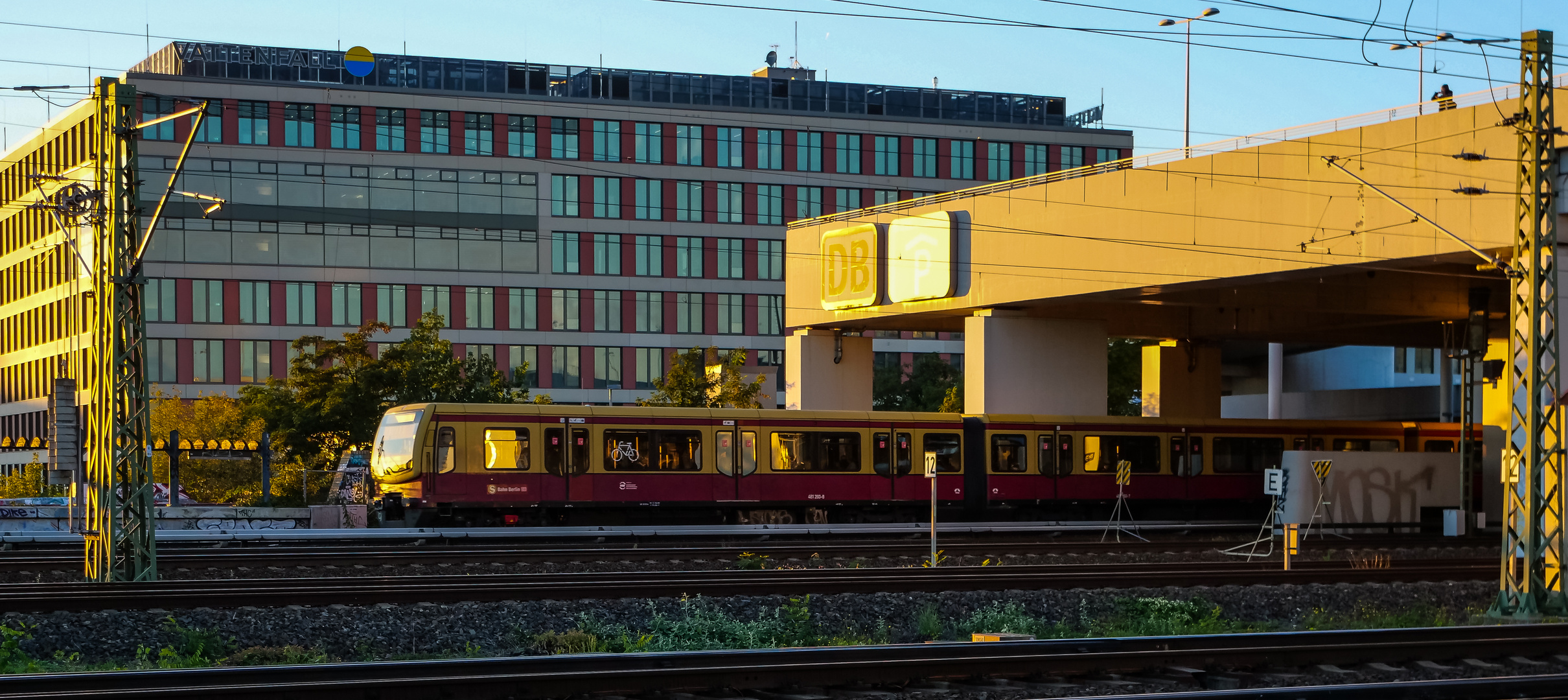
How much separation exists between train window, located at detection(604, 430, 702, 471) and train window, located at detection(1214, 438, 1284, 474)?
13.3 meters

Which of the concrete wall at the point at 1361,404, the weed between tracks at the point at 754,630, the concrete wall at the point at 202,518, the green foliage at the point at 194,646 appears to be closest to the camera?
the green foliage at the point at 194,646

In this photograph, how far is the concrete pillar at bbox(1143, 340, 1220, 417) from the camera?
153ft

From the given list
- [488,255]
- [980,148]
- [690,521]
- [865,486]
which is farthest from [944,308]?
[980,148]

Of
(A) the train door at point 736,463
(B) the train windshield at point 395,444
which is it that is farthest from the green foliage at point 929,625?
(A) the train door at point 736,463

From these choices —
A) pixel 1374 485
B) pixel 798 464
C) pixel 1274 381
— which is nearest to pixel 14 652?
pixel 798 464

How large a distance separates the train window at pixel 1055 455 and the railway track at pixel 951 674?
2005 centimetres

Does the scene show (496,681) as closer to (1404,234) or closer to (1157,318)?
(1404,234)

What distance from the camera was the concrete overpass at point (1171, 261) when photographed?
28344 millimetres

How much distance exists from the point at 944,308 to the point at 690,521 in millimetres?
9658

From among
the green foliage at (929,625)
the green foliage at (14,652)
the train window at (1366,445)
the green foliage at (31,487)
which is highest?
the train window at (1366,445)

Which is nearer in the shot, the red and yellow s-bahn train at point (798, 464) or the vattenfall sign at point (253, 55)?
the red and yellow s-bahn train at point (798, 464)

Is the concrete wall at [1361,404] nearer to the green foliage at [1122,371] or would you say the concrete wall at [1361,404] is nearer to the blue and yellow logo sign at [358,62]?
the green foliage at [1122,371]

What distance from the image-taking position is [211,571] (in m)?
22.2

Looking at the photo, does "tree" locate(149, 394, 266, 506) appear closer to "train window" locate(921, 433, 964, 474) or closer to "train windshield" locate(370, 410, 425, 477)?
"train windshield" locate(370, 410, 425, 477)
